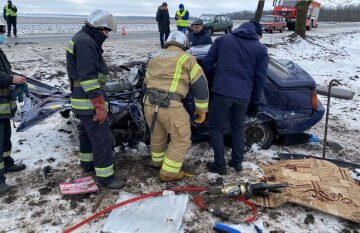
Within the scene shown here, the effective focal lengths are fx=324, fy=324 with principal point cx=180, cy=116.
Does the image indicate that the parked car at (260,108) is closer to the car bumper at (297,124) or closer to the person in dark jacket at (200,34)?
the car bumper at (297,124)

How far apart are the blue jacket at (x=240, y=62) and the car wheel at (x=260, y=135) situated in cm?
94

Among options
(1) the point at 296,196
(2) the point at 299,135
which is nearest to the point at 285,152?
(2) the point at 299,135

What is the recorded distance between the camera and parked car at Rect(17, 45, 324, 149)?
438 cm

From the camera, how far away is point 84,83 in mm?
3232

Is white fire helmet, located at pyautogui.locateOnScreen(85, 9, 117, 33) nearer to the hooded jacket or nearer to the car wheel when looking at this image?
the car wheel

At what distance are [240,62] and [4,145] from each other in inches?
119

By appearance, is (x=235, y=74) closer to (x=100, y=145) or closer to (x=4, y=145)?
(x=100, y=145)

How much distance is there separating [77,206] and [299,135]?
11.0 feet

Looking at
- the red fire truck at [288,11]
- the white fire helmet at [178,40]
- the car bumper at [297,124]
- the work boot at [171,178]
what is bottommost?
the work boot at [171,178]

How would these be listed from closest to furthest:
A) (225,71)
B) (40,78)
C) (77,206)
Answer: (77,206) < (225,71) < (40,78)

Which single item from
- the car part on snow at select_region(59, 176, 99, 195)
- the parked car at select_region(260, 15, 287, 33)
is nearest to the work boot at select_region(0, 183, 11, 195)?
the car part on snow at select_region(59, 176, 99, 195)

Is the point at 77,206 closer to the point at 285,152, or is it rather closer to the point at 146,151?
the point at 146,151

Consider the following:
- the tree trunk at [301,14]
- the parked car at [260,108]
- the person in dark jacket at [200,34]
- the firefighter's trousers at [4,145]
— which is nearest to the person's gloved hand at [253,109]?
the parked car at [260,108]

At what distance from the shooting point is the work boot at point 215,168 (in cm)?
412
